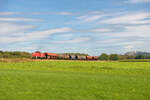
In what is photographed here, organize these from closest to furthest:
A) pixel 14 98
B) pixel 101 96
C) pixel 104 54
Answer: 1. pixel 14 98
2. pixel 101 96
3. pixel 104 54

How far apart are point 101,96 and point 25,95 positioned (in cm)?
473

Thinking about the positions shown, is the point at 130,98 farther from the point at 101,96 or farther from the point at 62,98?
the point at 62,98

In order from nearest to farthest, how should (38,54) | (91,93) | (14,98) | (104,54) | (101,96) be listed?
(14,98) → (101,96) → (91,93) → (38,54) → (104,54)

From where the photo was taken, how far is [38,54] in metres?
136

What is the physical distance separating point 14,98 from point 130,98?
23.0 ft

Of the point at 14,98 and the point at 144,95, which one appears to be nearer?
the point at 14,98

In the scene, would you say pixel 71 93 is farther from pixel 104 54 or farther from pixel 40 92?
pixel 104 54

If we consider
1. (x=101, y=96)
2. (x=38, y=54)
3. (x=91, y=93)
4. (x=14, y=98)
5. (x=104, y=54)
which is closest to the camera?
(x=14, y=98)

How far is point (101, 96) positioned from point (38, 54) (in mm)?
123086

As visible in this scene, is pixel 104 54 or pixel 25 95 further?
pixel 104 54

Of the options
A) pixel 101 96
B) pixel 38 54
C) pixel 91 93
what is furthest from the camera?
pixel 38 54

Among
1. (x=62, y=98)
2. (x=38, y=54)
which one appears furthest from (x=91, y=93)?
(x=38, y=54)

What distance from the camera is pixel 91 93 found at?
15844mm

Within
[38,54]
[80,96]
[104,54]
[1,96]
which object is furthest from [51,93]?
[104,54]
